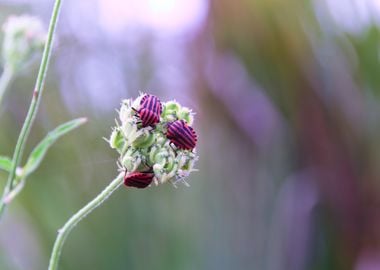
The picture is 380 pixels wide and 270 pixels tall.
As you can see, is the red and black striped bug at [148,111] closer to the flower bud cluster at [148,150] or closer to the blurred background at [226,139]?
the flower bud cluster at [148,150]

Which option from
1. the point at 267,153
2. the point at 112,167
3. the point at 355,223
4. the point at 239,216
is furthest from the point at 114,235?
the point at 355,223

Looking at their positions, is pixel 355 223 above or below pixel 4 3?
below

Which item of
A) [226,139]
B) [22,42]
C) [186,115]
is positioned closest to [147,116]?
[186,115]

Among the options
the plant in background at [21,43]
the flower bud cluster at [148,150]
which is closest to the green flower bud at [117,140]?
the flower bud cluster at [148,150]

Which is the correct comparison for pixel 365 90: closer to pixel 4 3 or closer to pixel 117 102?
pixel 117 102

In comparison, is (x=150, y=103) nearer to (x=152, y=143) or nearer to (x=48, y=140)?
(x=152, y=143)

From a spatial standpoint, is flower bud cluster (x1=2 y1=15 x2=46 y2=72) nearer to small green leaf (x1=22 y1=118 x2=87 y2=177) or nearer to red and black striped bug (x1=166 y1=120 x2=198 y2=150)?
small green leaf (x1=22 y1=118 x2=87 y2=177)

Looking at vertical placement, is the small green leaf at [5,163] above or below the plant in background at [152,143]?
below
